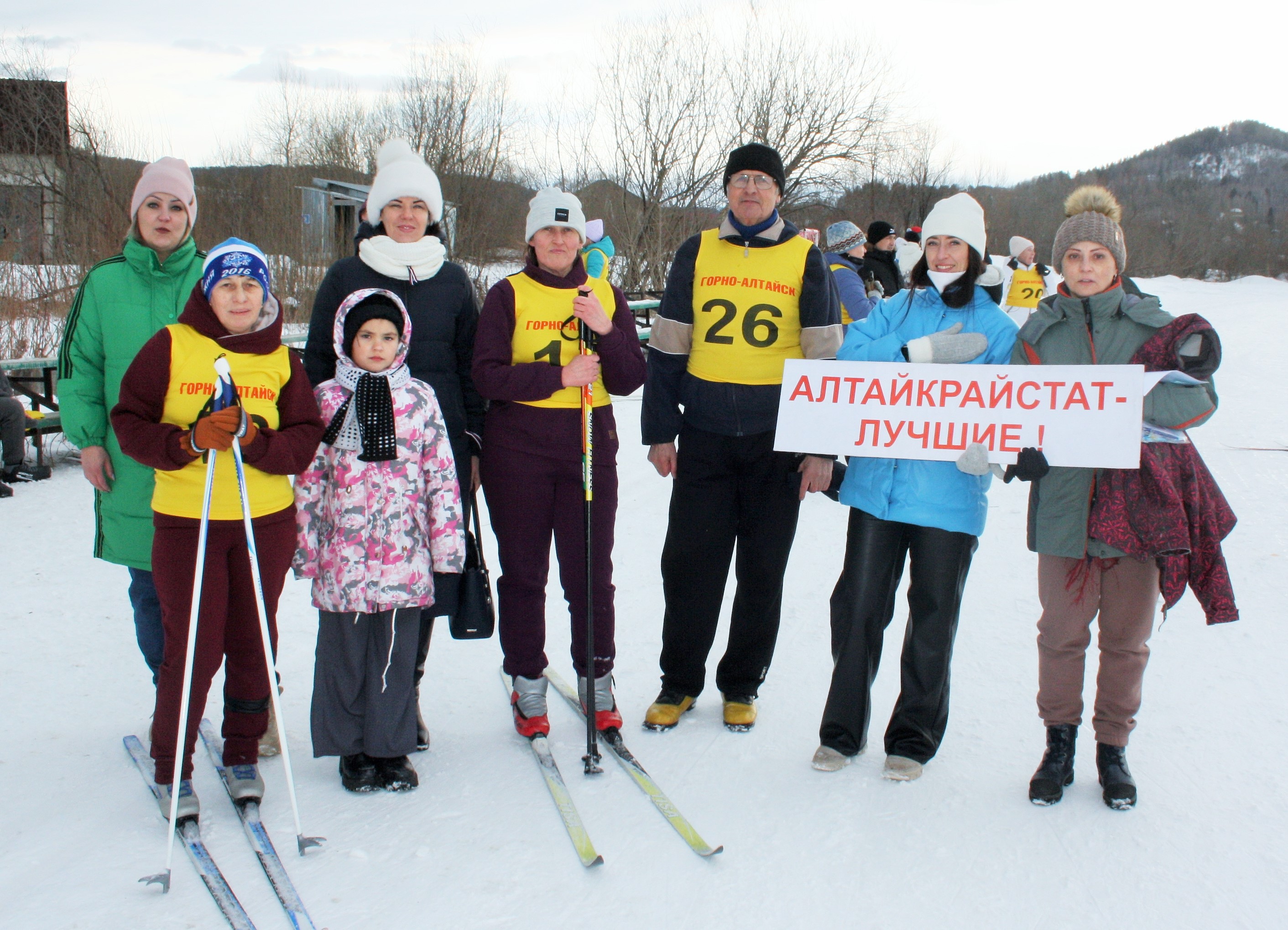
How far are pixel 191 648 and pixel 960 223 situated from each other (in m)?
2.79

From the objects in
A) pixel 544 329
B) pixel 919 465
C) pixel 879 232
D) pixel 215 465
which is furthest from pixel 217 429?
pixel 879 232

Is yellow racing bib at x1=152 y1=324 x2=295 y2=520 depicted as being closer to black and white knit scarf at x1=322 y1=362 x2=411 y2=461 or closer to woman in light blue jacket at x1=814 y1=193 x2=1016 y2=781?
black and white knit scarf at x1=322 y1=362 x2=411 y2=461

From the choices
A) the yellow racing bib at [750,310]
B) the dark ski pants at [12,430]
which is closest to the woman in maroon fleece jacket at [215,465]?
the yellow racing bib at [750,310]

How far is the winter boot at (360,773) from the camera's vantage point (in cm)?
312

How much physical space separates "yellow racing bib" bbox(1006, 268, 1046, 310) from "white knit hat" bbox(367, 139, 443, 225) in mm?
12209

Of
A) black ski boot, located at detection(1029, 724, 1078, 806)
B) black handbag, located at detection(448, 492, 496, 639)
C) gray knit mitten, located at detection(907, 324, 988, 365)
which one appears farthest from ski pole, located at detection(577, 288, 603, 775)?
black ski boot, located at detection(1029, 724, 1078, 806)

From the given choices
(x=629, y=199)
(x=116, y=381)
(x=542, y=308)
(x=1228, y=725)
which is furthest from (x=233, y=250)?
(x=629, y=199)

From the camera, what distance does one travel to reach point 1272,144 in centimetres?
12356

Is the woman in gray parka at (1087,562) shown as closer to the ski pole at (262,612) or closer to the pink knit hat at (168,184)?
the ski pole at (262,612)

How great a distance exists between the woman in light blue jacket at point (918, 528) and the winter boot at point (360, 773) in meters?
1.53

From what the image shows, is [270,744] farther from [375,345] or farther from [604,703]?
[375,345]

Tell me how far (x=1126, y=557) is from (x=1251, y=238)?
77600mm

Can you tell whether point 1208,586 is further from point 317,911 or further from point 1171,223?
point 1171,223

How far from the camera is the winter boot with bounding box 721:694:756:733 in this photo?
3.66 metres
